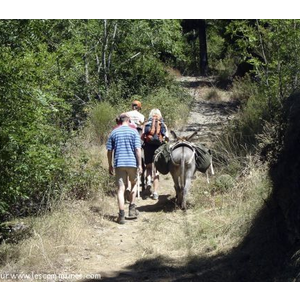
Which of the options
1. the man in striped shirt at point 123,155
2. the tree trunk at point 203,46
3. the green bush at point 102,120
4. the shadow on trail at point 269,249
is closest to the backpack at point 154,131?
the man in striped shirt at point 123,155

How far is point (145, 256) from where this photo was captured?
332 inches

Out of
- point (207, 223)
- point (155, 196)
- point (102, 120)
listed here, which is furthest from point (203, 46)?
point (207, 223)

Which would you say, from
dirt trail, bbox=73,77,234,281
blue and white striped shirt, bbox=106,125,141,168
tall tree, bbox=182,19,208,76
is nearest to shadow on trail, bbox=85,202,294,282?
dirt trail, bbox=73,77,234,281

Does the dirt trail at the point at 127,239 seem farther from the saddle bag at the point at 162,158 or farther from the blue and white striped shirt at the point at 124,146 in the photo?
the blue and white striped shirt at the point at 124,146

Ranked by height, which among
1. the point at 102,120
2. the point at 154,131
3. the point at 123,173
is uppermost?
the point at 102,120

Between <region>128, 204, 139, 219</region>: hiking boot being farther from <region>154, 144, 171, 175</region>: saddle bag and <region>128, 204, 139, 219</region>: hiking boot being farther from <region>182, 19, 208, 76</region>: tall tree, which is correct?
<region>182, 19, 208, 76</region>: tall tree

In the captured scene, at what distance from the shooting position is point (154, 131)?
39.2ft

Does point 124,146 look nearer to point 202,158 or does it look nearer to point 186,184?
Result: point 186,184

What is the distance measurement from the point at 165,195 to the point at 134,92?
313 inches

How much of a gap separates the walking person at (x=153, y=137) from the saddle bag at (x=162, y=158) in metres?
0.65

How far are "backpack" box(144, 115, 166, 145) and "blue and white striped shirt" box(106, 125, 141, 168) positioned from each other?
1531mm

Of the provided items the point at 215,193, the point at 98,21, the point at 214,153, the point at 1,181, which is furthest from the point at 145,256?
the point at 98,21

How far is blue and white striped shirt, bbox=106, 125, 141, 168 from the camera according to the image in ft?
33.8

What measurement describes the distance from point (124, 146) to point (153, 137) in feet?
5.61
